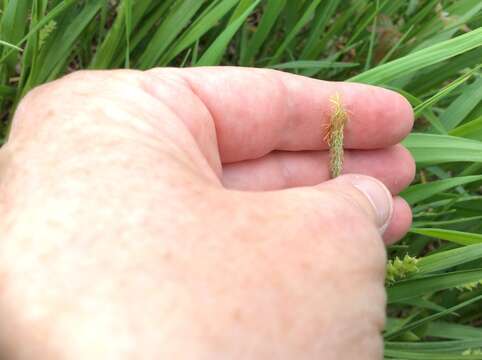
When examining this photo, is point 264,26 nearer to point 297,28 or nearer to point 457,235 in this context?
point 297,28

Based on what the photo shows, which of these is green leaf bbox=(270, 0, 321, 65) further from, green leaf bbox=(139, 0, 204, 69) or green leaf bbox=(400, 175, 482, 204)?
green leaf bbox=(400, 175, 482, 204)

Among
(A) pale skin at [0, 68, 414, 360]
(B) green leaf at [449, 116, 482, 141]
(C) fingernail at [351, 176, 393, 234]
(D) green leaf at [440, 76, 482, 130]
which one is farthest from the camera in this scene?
(D) green leaf at [440, 76, 482, 130]

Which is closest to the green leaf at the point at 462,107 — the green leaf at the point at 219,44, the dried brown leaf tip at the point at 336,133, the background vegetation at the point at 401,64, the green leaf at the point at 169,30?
the background vegetation at the point at 401,64

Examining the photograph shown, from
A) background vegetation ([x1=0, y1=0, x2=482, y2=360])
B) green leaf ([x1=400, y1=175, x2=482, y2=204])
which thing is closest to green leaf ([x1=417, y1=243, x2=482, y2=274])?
background vegetation ([x1=0, y1=0, x2=482, y2=360])

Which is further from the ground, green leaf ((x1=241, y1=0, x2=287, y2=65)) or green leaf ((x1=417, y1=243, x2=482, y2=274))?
green leaf ((x1=241, y1=0, x2=287, y2=65))

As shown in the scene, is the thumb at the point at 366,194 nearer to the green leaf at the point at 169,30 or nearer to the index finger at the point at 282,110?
the index finger at the point at 282,110
